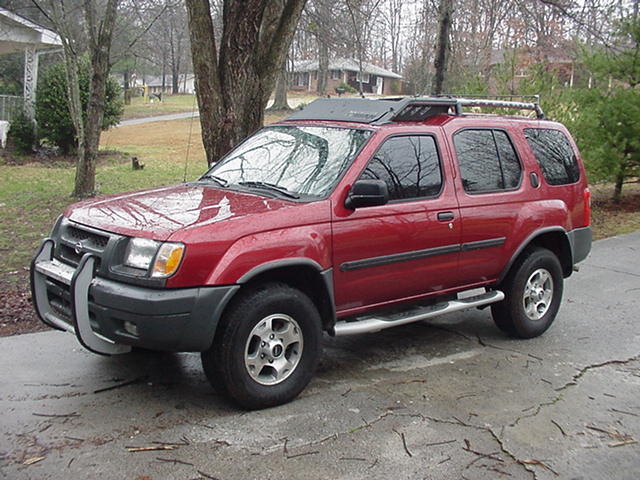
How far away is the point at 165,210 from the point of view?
15.8 feet

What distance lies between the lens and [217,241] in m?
4.34

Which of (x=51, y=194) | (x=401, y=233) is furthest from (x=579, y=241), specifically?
(x=51, y=194)

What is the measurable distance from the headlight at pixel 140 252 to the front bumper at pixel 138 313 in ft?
0.46

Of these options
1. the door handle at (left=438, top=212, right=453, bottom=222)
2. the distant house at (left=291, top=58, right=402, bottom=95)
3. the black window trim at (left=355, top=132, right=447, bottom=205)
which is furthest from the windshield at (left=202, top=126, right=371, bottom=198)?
the distant house at (left=291, top=58, right=402, bottom=95)

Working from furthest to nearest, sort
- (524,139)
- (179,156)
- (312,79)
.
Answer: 1. (312,79)
2. (179,156)
3. (524,139)

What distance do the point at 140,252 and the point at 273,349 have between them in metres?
1.08

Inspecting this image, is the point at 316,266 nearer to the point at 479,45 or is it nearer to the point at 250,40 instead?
the point at 250,40

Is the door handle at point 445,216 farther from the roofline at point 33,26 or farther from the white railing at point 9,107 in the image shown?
the white railing at point 9,107

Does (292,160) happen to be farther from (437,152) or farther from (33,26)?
(33,26)

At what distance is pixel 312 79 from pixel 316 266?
6806 centimetres

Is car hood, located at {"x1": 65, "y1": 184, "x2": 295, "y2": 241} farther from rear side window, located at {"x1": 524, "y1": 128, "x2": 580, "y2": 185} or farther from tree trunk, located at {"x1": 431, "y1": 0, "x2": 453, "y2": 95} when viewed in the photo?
tree trunk, located at {"x1": 431, "y1": 0, "x2": 453, "y2": 95}

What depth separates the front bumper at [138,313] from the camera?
165 inches

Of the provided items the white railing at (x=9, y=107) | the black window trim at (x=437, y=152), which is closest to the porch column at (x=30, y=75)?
the white railing at (x=9, y=107)

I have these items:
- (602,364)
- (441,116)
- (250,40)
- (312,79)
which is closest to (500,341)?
(602,364)
